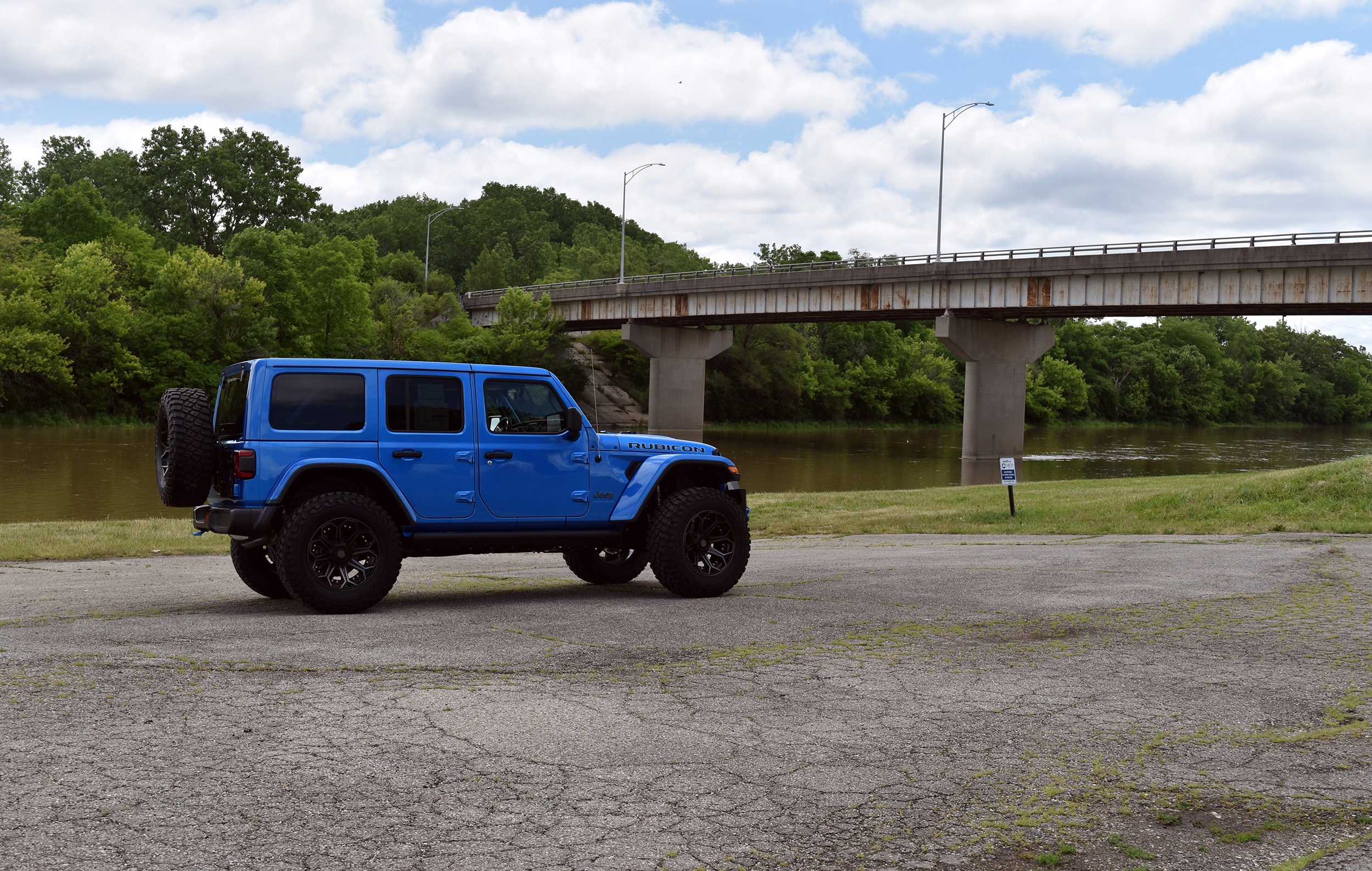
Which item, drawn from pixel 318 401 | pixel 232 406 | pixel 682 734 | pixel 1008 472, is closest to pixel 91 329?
pixel 1008 472

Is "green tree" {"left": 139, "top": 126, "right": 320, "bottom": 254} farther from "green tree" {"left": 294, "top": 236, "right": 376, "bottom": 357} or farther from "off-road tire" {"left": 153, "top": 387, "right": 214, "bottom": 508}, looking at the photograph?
"off-road tire" {"left": 153, "top": 387, "right": 214, "bottom": 508}

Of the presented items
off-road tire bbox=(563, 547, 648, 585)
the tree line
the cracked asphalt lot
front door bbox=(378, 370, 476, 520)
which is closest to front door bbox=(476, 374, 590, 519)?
front door bbox=(378, 370, 476, 520)

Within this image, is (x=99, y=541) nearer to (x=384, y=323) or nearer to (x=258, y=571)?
(x=258, y=571)

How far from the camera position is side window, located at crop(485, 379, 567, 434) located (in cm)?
1010

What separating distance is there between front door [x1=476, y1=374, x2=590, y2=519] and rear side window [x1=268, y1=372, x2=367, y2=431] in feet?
3.37

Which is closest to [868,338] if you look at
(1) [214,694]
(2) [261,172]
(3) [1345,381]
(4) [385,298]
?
(4) [385,298]

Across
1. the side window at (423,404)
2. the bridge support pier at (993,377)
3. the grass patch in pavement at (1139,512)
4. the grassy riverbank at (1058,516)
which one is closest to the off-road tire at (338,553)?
the side window at (423,404)

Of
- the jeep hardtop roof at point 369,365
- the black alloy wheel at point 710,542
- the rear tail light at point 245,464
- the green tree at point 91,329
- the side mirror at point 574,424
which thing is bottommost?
the black alloy wheel at point 710,542

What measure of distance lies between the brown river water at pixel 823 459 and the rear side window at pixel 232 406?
15.8m

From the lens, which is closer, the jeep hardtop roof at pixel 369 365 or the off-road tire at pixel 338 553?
the off-road tire at pixel 338 553

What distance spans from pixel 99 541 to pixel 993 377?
4699 centimetres

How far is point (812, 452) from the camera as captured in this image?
2397 inches

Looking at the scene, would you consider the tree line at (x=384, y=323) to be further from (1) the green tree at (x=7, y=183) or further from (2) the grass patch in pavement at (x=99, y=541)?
(2) the grass patch in pavement at (x=99, y=541)

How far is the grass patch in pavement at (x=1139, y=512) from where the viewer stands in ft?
67.2
